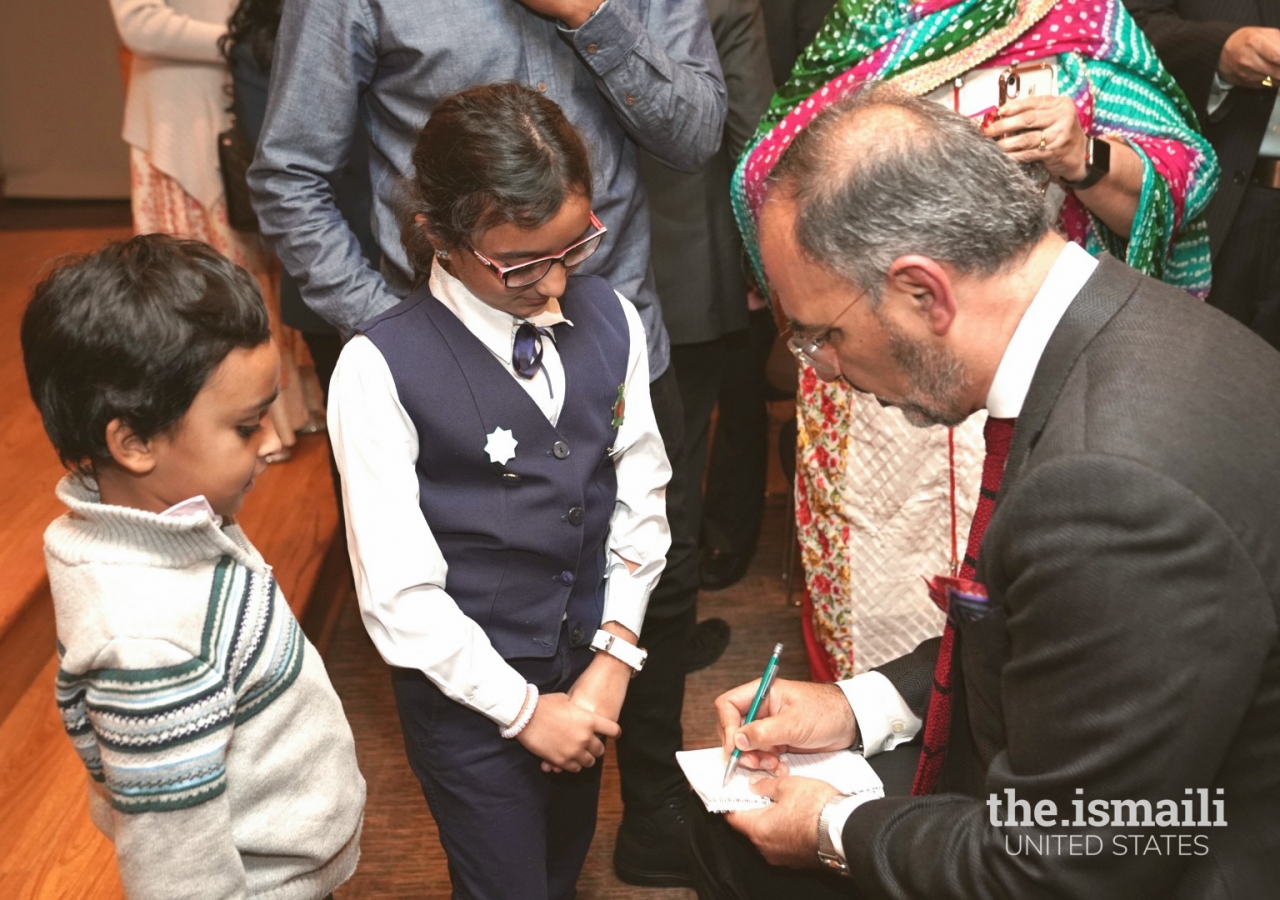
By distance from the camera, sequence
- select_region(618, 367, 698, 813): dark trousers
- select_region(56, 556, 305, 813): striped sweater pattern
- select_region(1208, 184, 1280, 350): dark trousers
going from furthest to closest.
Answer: select_region(1208, 184, 1280, 350): dark trousers → select_region(618, 367, 698, 813): dark trousers → select_region(56, 556, 305, 813): striped sweater pattern

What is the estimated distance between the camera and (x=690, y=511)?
2.50m

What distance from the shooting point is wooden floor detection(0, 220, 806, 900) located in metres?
2.21

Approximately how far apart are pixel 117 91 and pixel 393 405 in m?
5.51

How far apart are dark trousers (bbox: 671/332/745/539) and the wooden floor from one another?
20.6 inches

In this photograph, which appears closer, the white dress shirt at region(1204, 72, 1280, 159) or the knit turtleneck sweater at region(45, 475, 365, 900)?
the knit turtleneck sweater at region(45, 475, 365, 900)

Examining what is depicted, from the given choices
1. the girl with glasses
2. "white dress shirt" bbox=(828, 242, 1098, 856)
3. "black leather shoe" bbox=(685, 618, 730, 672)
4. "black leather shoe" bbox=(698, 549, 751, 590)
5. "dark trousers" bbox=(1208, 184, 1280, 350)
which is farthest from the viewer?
"black leather shoe" bbox=(698, 549, 751, 590)

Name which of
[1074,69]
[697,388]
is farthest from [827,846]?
[697,388]

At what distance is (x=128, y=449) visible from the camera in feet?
4.01

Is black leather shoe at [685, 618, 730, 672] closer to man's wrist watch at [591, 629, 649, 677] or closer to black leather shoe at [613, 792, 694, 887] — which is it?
black leather shoe at [613, 792, 694, 887]

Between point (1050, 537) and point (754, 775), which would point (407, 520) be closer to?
point (754, 775)

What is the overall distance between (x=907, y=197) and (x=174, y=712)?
2.90ft

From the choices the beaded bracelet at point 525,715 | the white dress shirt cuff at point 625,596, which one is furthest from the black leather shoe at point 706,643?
the beaded bracelet at point 525,715

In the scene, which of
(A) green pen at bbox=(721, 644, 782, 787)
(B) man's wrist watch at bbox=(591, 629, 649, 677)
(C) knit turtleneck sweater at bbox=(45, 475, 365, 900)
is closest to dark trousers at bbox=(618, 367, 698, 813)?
(B) man's wrist watch at bbox=(591, 629, 649, 677)

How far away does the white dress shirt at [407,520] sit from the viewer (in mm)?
1501
